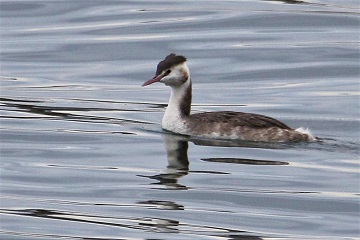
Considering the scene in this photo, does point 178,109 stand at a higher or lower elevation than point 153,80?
lower

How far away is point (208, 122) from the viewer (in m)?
16.9

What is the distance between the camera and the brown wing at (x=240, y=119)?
54.3 ft

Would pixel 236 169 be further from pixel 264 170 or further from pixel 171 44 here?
pixel 171 44

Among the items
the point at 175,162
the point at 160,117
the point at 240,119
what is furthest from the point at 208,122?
the point at 160,117

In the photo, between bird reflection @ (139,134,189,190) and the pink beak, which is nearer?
bird reflection @ (139,134,189,190)

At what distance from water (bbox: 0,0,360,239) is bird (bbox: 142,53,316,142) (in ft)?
0.44

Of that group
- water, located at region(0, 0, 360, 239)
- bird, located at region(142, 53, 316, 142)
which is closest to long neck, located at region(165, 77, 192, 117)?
bird, located at region(142, 53, 316, 142)

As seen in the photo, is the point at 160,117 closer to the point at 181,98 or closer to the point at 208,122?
the point at 181,98

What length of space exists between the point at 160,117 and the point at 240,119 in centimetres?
212

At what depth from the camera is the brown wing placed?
54.3 ft

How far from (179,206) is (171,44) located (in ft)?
36.5

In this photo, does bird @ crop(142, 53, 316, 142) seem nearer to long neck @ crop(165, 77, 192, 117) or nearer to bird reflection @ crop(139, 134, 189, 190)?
long neck @ crop(165, 77, 192, 117)

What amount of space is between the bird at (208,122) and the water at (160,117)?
0.13 meters

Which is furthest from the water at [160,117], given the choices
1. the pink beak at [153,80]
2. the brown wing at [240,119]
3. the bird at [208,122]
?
the pink beak at [153,80]
